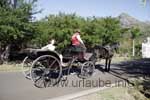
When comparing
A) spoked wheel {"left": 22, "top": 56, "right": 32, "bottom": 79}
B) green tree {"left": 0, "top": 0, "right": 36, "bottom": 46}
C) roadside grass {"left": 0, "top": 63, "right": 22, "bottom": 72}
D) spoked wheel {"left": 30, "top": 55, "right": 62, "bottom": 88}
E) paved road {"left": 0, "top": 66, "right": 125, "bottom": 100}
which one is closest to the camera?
paved road {"left": 0, "top": 66, "right": 125, "bottom": 100}

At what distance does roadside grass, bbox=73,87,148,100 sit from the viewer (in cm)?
966

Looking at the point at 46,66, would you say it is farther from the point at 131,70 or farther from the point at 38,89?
the point at 131,70

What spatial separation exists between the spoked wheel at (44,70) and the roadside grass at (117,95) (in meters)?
2.15

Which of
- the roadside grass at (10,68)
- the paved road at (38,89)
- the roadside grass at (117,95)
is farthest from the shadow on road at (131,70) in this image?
the roadside grass at (10,68)

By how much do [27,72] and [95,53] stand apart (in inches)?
134

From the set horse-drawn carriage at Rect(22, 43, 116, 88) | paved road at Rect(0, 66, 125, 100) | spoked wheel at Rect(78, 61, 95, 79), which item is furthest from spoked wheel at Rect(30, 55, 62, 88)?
spoked wheel at Rect(78, 61, 95, 79)

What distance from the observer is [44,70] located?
11648 millimetres

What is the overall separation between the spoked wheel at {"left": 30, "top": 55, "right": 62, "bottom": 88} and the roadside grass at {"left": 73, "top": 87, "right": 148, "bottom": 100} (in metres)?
2.15

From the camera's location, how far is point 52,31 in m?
26.2

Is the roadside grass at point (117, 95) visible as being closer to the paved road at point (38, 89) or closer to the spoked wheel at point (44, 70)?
the paved road at point (38, 89)

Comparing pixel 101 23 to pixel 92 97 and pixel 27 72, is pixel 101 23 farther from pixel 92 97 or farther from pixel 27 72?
pixel 92 97

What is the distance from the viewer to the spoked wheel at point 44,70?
11375 mm

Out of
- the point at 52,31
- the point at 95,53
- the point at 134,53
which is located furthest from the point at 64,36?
the point at 134,53

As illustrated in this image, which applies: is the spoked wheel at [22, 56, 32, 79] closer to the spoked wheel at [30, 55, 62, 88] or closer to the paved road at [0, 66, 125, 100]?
the paved road at [0, 66, 125, 100]
